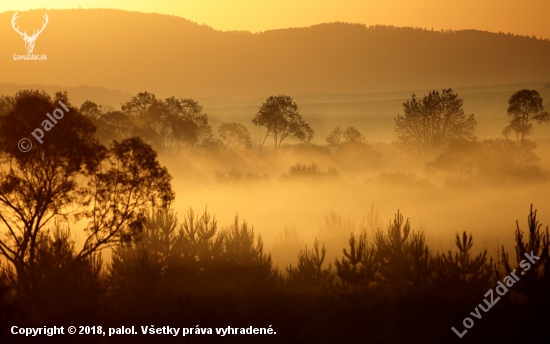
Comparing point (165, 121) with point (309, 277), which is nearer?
point (309, 277)

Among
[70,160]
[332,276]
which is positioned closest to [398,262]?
[332,276]

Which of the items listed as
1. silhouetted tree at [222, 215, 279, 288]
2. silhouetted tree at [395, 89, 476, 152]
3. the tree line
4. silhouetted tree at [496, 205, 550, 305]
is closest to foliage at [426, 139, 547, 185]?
silhouetted tree at [395, 89, 476, 152]

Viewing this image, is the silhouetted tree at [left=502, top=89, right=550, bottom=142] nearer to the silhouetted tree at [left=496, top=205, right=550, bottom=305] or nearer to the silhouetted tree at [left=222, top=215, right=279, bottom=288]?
the silhouetted tree at [left=222, top=215, right=279, bottom=288]

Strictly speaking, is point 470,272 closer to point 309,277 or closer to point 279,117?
point 309,277

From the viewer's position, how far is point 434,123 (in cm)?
13125

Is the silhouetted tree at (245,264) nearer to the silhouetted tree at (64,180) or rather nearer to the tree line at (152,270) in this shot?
→ the tree line at (152,270)

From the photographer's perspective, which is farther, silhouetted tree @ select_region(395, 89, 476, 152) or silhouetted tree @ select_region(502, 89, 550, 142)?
silhouetted tree @ select_region(502, 89, 550, 142)

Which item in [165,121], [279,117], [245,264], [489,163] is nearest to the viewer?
[245,264]

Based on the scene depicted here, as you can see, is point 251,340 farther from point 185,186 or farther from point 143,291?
point 185,186

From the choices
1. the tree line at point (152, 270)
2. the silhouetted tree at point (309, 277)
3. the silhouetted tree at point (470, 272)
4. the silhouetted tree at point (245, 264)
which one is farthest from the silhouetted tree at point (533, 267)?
the silhouetted tree at point (245, 264)

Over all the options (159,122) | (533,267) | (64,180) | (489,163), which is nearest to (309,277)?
(533,267)

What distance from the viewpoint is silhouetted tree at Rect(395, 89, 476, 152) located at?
130375 millimetres

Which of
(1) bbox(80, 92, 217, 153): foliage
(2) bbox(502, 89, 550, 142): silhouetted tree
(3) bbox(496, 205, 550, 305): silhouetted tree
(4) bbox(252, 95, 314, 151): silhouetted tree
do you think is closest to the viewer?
(3) bbox(496, 205, 550, 305): silhouetted tree

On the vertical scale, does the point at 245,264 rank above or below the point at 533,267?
above
